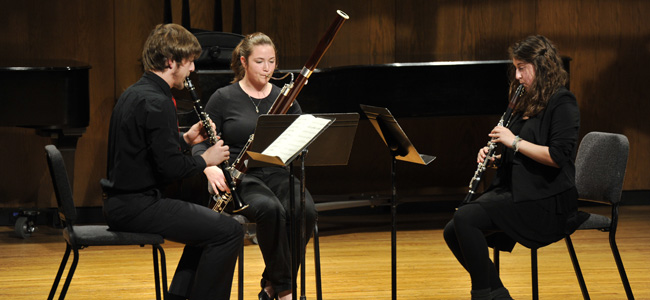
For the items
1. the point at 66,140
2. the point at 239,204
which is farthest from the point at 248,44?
the point at 66,140

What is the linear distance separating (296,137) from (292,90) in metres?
0.62

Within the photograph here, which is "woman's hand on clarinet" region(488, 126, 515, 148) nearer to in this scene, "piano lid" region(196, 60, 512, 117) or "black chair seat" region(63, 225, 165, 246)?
"black chair seat" region(63, 225, 165, 246)

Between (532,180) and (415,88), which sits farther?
(415,88)

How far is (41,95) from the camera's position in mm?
4887

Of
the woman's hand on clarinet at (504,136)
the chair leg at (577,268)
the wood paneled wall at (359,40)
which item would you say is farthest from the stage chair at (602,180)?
the wood paneled wall at (359,40)

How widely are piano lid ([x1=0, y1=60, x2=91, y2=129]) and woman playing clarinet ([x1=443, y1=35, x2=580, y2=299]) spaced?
274 cm

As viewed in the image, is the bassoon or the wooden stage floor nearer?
the bassoon

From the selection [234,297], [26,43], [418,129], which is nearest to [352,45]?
[418,129]

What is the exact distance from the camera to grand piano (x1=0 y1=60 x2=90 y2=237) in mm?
4855

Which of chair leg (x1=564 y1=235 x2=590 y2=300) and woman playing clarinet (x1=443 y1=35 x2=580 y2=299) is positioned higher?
woman playing clarinet (x1=443 y1=35 x2=580 y2=299)

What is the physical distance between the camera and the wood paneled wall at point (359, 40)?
18.5 ft

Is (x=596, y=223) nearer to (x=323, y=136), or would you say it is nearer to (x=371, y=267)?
(x=323, y=136)

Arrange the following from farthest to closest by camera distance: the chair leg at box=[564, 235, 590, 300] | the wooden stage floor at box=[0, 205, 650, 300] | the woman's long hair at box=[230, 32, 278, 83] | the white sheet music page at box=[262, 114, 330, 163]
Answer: the wooden stage floor at box=[0, 205, 650, 300]
the woman's long hair at box=[230, 32, 278, 83]
the chair leg at box=[564, 235, 590, 300]
the white sheet music page at box=[262, 114, 330, 163]

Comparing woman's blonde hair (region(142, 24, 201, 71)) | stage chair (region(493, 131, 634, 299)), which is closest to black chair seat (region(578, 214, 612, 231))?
stage chair (region(493, 131, 634, 299))
